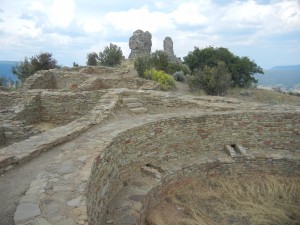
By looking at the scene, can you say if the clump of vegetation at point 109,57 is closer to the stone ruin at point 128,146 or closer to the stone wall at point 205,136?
the stone ruin at point 128,146

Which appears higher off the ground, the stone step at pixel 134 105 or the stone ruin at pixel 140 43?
the stone ruin at pixel 140 43

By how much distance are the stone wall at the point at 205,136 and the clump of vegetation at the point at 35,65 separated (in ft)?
63.6

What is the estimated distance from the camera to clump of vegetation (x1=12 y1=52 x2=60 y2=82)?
23.8m

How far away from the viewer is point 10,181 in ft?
15.3

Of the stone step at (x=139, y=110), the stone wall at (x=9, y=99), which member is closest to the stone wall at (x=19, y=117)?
the stone wall at (x=9, y=99)

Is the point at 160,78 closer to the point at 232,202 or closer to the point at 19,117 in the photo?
the point at 19,117

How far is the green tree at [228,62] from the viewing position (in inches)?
1053

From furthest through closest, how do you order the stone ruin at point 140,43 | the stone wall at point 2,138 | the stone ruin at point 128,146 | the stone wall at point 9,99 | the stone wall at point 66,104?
the stone ruin at point 140,43 < the stone wall at point 9,99 < the stone wall at point 66,104 < the stone wall at point 2,138 < the stone ruin at point 128,146

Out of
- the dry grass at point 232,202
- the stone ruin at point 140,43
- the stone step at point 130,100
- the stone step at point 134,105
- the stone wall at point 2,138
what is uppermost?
the stone ruin at point 140,43

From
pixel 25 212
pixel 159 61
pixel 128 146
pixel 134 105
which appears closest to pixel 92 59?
pixel 159 61

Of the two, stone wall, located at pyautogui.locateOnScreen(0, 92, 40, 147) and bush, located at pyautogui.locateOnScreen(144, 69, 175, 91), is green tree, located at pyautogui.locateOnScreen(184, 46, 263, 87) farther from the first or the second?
stone wall, located at pyautogui.locateOnScreen(0, 92, 40, 147)

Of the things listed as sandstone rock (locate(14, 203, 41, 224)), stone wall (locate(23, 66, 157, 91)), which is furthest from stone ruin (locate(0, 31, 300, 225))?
stone wall (locate(23, 66, 157, 91))

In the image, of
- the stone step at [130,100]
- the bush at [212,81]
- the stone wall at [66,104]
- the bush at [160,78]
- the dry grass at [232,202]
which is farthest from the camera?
the bush at [160,78]

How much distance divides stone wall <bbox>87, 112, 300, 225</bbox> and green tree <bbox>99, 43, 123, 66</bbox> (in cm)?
2130
